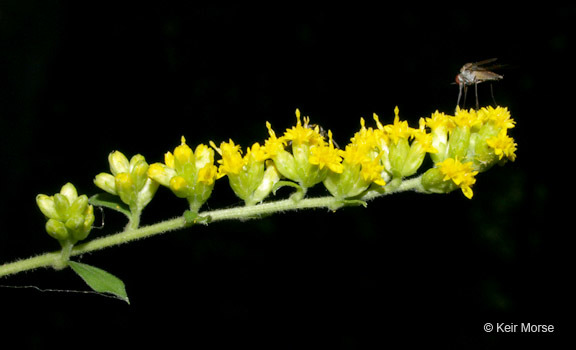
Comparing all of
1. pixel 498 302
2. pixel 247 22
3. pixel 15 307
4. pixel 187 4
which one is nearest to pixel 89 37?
pixel 187 4

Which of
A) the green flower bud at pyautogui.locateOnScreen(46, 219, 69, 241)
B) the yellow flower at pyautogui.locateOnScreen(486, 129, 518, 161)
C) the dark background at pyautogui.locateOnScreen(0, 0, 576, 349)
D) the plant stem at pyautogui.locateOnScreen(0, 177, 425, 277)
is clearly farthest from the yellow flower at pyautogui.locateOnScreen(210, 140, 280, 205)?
the dark background at pyautogui.locateOnScreen(0, 0, 576, 349)

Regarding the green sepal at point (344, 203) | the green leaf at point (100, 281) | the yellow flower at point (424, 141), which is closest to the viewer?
the green leaf at point (100, 281)

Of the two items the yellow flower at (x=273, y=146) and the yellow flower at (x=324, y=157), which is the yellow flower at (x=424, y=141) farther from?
the yellow flower at (x=273, y=146)

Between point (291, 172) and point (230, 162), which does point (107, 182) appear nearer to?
point (230, 162)

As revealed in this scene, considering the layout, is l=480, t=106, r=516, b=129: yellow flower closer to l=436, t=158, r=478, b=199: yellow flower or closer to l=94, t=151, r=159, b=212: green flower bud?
l=436, t=158, r=478, b=199: yellow flower

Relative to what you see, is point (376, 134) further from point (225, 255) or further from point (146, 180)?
point (225, 255)

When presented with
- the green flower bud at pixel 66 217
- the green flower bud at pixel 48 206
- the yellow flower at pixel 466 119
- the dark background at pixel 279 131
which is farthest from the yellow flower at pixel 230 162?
the dark background at pixel 279 131
